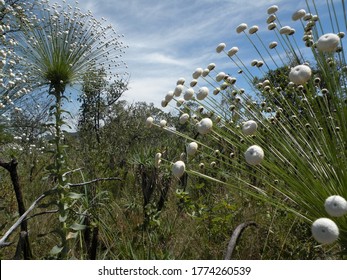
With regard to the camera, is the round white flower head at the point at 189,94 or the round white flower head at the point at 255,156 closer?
the round white flower head at the point at 255,156

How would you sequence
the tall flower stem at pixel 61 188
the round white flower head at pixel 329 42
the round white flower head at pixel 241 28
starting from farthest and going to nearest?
the round white flower head at pixel 241 28
the tall flower stem at pixel 61 188
the round white flower head at pixel 329 42

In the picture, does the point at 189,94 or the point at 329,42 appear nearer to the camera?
the point at 329,42

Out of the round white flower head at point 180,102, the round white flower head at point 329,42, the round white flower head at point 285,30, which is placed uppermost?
the round white flower head at point 285,30

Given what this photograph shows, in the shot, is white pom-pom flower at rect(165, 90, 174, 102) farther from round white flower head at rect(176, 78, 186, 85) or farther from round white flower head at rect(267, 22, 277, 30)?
round white flower head at rect(267, 22, 277, 30)

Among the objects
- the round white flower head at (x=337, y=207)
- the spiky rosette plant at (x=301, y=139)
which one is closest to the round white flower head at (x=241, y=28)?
the spiky rosette plant at (x=301, y=139)

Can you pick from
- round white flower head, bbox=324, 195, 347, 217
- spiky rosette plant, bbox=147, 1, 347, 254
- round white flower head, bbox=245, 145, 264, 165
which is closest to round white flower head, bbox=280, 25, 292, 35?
spiky rosette plant, bbox=147, 1, 347, 254

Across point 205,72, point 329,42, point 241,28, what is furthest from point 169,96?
point 329,42

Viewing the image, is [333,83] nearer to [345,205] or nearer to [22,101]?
[345,205]

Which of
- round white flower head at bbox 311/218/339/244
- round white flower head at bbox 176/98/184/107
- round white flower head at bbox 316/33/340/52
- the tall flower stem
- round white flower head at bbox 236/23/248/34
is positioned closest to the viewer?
round white flower head at bbox 311/218/339/244

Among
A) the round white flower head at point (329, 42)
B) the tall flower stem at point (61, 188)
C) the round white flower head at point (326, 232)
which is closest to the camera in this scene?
the round white flower head at point (326, 232)

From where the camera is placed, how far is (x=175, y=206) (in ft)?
11.9

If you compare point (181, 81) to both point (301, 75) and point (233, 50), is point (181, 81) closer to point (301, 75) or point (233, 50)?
point (233, 50)

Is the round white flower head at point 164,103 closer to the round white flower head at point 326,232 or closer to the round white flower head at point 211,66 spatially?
the round white flower head at point 211,66

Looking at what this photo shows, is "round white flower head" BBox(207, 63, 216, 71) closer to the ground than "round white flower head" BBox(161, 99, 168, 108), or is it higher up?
higher up
